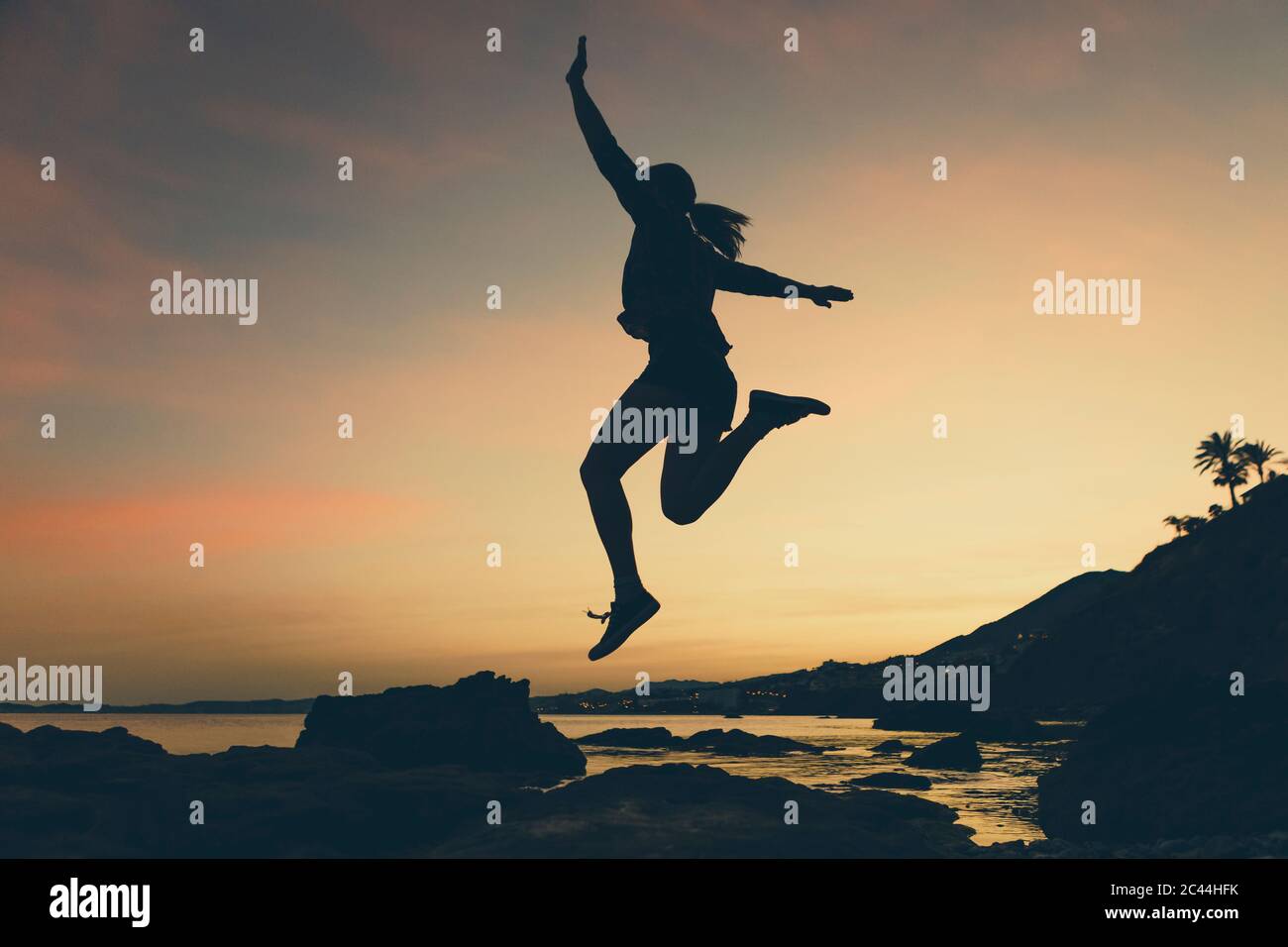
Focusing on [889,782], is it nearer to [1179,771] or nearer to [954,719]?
[1179,771]

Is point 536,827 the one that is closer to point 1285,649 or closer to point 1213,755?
point 1213,755

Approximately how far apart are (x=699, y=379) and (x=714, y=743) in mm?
106727

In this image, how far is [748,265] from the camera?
24.3ft

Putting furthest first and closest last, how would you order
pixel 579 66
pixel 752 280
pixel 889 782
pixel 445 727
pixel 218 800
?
1. pixel 889 782
2. pixel 445 727
3. pixel 218 800
4. pixel 752 280
5. pixel 579 66

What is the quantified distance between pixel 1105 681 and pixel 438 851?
128 metres

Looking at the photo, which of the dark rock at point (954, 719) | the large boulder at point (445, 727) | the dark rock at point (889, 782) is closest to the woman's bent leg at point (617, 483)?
the large boulder at point (445, 727)

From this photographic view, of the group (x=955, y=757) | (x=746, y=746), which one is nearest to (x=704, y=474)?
(x=955, y=757)

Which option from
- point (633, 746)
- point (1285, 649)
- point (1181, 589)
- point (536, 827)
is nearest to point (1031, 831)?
point (536, 827)

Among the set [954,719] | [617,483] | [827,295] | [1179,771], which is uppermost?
[827,295]

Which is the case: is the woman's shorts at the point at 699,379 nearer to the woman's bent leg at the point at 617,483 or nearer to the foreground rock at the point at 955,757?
the woman's bent leg at the point at 617,483

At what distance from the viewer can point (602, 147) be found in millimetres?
6555

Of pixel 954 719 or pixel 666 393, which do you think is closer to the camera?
pixel 666 393

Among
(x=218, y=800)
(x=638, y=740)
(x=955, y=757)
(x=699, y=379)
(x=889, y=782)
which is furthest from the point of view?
(x=638, y=740)

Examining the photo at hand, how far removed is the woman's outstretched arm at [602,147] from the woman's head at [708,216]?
1.41 feet
